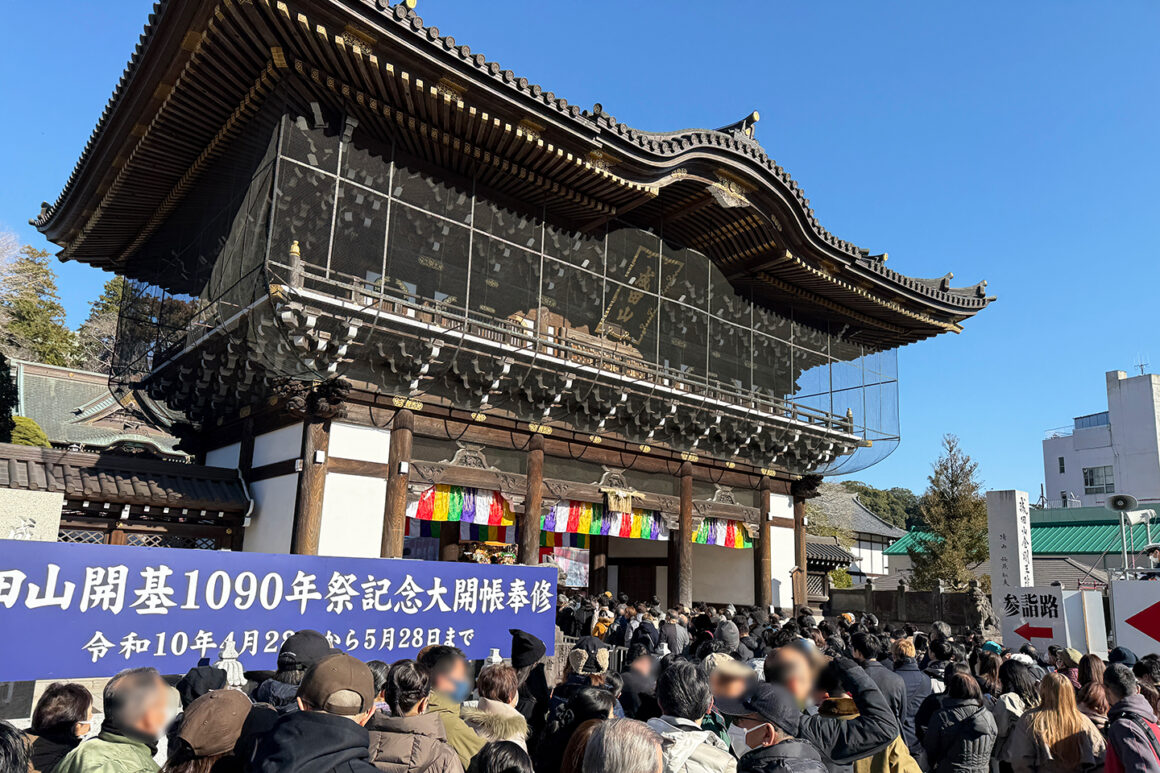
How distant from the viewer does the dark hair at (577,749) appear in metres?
3.14

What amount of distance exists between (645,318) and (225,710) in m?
15.5

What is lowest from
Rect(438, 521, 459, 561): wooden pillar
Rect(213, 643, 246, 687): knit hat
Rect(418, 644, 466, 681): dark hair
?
Rect(213, 643, 246, 687): knit hat

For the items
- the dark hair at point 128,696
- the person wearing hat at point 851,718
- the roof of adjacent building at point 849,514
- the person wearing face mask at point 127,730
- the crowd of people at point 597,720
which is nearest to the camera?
the crowd of people at point 597,720

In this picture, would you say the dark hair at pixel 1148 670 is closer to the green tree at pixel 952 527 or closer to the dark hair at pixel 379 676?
the dark hair at pixel 379 676

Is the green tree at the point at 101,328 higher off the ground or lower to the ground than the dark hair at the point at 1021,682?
higher

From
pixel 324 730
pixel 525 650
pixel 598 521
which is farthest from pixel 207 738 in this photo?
pixel 598 521

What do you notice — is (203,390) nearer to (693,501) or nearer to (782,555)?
(693,501)

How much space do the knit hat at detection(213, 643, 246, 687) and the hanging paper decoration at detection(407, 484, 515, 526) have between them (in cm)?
699

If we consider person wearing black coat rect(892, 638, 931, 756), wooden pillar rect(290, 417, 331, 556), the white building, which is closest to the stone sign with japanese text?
person wearing black coat rect(892, 638, 931, 756)

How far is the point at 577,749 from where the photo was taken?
3.22 m

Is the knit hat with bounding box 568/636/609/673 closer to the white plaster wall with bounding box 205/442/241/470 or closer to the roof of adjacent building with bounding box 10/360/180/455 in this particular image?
the white plaster wall with bounding box 205/442/241/470

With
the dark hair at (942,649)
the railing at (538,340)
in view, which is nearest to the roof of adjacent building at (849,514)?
the railing at (538,340)

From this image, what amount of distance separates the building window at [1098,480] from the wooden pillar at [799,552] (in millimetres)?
32698

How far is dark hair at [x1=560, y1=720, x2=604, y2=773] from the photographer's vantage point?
124 inches
